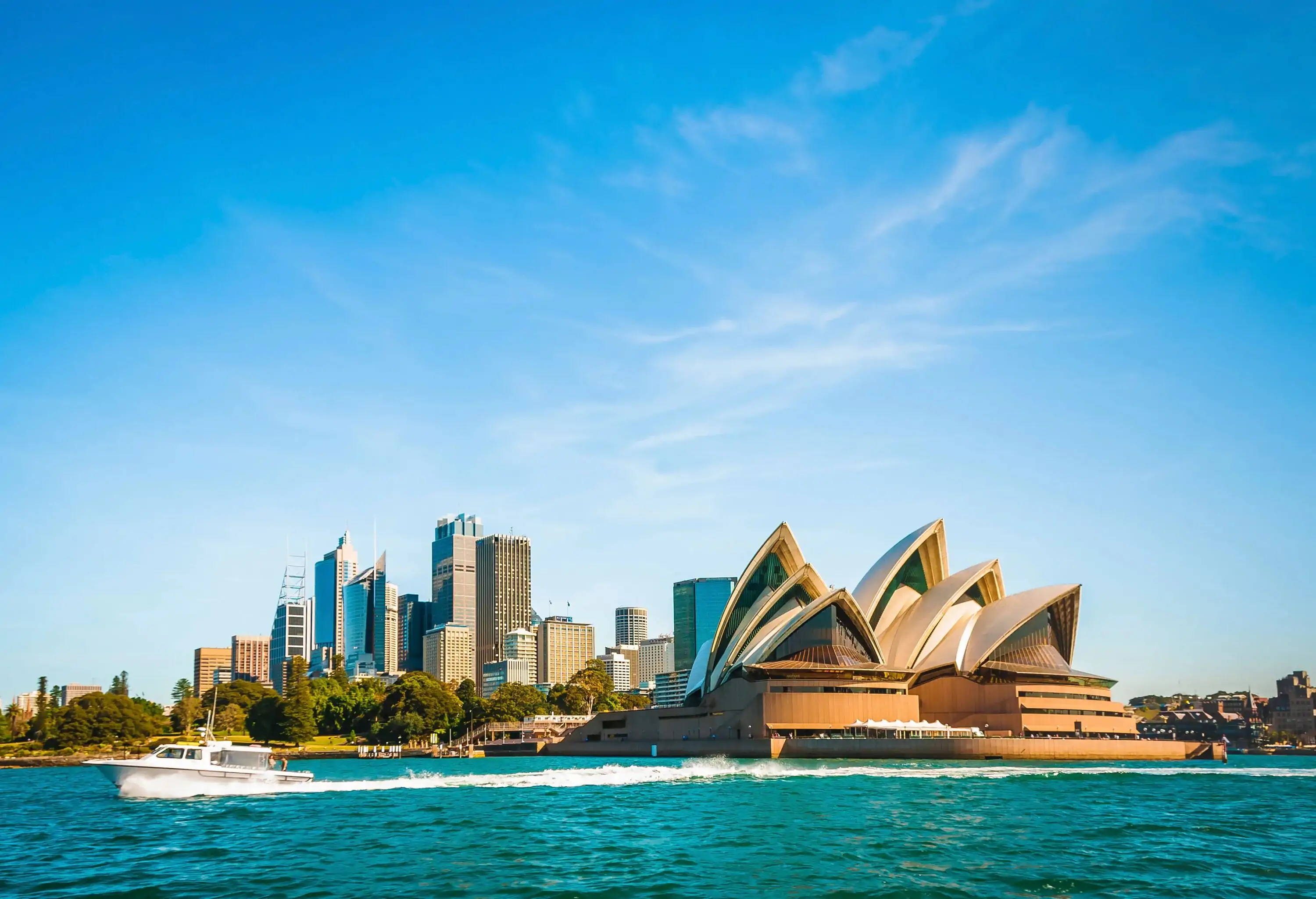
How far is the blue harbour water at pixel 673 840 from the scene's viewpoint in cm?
2236

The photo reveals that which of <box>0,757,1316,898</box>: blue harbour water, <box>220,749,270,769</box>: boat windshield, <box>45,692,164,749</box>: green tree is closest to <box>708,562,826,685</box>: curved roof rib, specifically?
<box>0,757,1316,898</box>: blue harbour water

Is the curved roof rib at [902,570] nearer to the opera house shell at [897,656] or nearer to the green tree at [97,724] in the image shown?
the opera house shell at [897,656]

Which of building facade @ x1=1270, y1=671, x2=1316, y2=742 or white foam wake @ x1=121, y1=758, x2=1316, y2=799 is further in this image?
building facade @ x1=1270, y1=671, x2=1316, y2=742

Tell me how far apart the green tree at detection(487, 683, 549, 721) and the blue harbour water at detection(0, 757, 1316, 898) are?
8436 cm

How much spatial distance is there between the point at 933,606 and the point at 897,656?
5.37 m

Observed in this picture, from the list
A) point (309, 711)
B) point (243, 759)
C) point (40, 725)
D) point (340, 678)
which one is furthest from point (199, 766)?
point (340, 678)

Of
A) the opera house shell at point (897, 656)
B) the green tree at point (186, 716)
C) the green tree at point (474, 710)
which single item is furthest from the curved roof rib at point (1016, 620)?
the green tree at point (186, 716)

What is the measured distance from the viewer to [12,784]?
67.6 meters

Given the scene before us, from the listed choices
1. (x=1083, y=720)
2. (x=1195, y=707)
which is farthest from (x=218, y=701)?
(x=1195, y=707)

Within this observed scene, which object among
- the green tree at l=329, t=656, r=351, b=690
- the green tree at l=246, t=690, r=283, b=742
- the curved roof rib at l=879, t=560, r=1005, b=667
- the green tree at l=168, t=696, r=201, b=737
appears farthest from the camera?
the green tree at l=329, t=656, r=351, b=690

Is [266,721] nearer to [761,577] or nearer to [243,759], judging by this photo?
[761,577]

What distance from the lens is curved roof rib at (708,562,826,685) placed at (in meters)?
94.8

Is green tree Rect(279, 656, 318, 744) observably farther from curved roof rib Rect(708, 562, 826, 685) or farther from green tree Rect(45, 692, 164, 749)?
curved roof rib Rect(708, 562, 826, 685)

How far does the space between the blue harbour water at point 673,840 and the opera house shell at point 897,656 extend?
36.5 meters
